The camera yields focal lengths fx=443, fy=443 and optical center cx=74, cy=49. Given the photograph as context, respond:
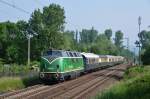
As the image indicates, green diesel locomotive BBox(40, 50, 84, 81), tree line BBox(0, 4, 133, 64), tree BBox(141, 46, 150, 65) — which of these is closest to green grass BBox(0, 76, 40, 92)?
green diesel locomotive BBox(40, 50, 84, 81)

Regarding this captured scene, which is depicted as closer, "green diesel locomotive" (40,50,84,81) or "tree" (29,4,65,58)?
"green diesel locomotive" (40,50,84,81)

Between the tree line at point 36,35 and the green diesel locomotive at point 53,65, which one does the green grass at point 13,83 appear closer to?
the green diesel locomotive at point 53,65

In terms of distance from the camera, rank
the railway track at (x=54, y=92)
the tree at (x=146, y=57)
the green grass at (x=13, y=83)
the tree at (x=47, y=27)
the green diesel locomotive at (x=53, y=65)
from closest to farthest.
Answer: the railway track at (x=54, y=92) < the green grass at (x=13, y=83) < the green diesel locomotive at (x=53, y=65) < the tree at (x=146, y=57) < the tree at (x=47, y=27)

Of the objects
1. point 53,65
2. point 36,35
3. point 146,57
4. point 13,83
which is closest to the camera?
point 13,83

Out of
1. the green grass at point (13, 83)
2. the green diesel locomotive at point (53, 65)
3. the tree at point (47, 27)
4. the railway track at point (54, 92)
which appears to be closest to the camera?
the railway track at point (54, 92)

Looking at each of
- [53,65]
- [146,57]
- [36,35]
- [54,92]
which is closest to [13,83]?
[53,65]

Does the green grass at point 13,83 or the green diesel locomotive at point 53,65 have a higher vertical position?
the green diesel locomotive at point 53,65

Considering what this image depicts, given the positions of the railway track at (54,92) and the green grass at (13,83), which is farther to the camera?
the green grass at (13,83)

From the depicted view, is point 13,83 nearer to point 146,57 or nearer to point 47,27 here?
point 146,57

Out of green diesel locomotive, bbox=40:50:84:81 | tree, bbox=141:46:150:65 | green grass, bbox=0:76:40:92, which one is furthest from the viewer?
tree, bbox=141:46:150:65

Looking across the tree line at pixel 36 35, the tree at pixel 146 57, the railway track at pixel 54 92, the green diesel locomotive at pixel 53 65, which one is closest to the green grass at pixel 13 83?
the green diesel locomotive at pixel 53 65

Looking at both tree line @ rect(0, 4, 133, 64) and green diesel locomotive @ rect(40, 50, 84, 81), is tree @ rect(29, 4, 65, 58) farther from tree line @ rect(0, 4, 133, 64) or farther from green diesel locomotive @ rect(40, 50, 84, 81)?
green diesel locomotive @ rect(40, 50, 84, 81)

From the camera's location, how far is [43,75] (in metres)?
38.8

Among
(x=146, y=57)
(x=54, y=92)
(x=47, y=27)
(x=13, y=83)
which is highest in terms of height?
(x=47, y=27)
